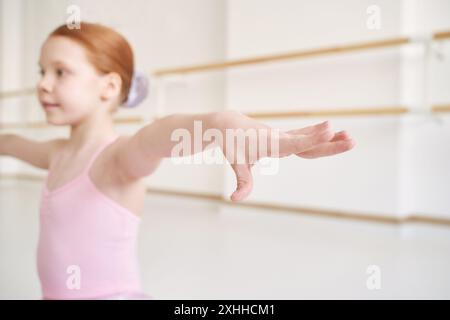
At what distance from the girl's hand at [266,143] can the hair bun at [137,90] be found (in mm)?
184

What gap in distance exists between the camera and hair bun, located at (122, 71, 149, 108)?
1.24 ft

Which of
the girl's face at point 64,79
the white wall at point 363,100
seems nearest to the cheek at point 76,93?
the girl's face at point 64,79

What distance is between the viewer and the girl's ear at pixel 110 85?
0.35 metres

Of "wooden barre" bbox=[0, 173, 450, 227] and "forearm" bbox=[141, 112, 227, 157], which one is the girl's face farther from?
"wooden barre" bbox=[0, 173, 450, 227]

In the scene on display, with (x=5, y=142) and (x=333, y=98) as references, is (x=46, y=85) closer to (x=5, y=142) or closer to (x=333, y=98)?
(x=5, y=142)

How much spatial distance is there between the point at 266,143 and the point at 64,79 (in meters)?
0.19

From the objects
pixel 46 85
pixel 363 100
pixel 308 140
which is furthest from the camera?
pixel 363 100

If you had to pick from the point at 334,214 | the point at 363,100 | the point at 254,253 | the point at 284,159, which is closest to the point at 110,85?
the point at 284,159

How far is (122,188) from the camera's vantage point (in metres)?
0.38

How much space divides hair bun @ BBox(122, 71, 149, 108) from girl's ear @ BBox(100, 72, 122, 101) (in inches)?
0.8

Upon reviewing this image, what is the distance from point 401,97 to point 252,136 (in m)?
1.09

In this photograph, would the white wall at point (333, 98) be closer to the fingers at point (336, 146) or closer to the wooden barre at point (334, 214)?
the wooden barre at point (334, 214)

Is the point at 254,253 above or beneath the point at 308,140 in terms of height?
beneath

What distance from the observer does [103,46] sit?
34cm
